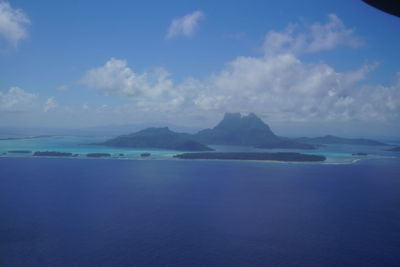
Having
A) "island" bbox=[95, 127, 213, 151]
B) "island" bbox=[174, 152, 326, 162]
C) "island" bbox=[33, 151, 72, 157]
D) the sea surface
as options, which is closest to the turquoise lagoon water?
"island" bbox=[33, 151, 72, 157]

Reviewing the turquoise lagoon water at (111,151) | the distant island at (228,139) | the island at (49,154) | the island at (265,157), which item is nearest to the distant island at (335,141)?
the distant island at (228,139)

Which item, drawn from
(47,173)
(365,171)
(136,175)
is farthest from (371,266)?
(47,173)

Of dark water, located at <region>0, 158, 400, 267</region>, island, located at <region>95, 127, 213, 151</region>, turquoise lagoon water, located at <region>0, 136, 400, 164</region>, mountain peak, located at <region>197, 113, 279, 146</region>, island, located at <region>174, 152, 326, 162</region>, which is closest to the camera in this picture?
dark water, located at <region>0, 158, 400, 267</region>

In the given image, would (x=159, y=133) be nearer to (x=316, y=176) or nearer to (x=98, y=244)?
(x=316, y=176)

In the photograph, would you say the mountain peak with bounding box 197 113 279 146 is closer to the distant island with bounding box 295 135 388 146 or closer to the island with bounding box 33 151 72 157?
the distant island with bounding box 295 135 388 146

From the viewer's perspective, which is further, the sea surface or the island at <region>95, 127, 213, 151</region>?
the island at <region>95, 127, 213, 151</region>

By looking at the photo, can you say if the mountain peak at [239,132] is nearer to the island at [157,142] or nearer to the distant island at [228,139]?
the distant island at [228,139]
